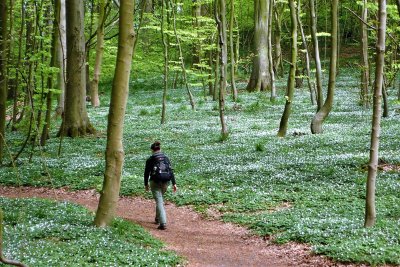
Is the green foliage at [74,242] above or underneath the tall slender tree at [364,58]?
underneath

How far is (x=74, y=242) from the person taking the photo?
362 inches

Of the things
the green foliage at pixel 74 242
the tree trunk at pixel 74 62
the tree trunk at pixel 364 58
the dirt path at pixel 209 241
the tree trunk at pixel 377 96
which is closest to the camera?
the green foliage at pixel 74 242

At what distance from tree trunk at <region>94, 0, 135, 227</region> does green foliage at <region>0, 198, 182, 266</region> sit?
1.70 feet

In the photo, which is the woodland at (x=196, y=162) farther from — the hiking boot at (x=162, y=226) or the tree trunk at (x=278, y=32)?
the tree trunk at (x=278, y=32)

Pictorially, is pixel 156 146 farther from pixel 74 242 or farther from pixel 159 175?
pixel 74 242

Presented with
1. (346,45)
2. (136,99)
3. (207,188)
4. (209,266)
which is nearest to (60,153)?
(207,188)

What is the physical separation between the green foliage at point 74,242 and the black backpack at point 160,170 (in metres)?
1.49

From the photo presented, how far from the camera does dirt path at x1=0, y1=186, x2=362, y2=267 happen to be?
9.69m

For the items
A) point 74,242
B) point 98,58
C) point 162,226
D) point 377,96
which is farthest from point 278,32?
point 74,242

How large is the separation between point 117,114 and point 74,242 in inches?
112

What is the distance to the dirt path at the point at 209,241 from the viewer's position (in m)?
9.69

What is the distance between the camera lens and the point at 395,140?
1881 cm

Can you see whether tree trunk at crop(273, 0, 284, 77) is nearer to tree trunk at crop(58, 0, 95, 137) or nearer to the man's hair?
tree trunk at crop(58, 0, 95, 137)

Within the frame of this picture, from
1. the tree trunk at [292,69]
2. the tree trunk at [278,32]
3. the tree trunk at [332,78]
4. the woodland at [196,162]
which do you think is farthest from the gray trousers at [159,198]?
the tree trunk at [278,32]
